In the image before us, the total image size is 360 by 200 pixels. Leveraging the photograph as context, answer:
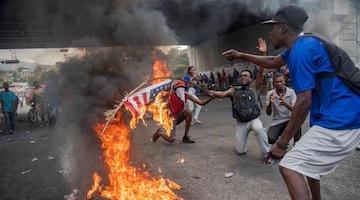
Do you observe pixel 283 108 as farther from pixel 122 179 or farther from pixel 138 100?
pixel 122 179

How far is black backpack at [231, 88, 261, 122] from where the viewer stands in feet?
17.9

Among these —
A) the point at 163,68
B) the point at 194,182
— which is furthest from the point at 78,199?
the point at 163,68

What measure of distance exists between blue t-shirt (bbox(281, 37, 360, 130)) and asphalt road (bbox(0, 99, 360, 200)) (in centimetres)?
169

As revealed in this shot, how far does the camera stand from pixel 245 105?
548cm

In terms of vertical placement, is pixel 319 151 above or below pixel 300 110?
below

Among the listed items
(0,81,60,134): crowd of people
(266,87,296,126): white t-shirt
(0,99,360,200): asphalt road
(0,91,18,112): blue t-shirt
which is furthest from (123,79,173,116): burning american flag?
(0,91,18,112): blue t-shirt

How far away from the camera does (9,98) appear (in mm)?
10836

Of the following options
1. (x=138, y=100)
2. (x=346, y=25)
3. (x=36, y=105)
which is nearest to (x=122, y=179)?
(x=138, y=100)

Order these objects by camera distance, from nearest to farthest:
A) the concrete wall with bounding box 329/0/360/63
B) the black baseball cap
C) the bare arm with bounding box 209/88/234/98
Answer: the black baseball cap, the bare arm with bounding box 209/88/234/98, the concrete wall with bounding box 329/0/360/63

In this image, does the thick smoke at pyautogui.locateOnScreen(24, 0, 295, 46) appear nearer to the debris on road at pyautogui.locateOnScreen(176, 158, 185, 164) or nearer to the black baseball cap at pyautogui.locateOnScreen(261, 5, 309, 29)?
the debris on road at pyautogui.locateOnScreen(176, 158, 185, 164)

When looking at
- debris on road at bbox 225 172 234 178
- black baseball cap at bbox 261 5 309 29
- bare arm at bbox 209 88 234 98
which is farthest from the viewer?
bare arm at bbox 209 88 234 98

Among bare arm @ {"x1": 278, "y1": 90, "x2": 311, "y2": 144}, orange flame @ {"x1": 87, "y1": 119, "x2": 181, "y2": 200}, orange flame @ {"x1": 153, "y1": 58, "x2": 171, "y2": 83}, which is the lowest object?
orange flame @ {"x1": 87, "y1": 119, "x2": 181, "y2": 200}

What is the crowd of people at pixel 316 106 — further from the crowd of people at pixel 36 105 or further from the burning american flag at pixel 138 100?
the crowd of people at pixel 36 105

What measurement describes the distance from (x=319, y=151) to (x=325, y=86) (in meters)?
0.45
